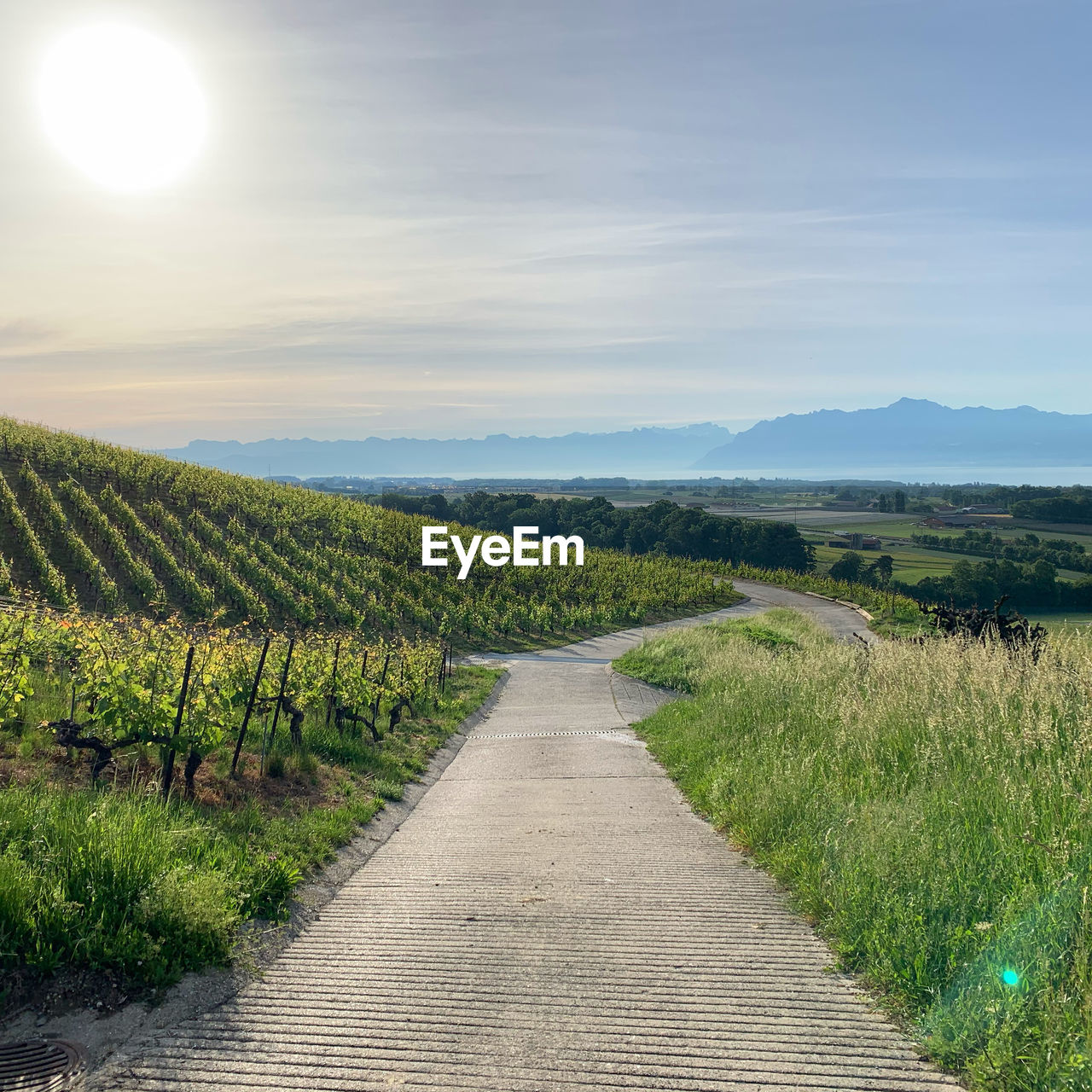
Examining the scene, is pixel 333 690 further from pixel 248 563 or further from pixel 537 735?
pixel 248 563

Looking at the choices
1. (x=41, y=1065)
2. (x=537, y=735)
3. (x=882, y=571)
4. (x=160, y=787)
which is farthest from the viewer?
(x=882, y=571)

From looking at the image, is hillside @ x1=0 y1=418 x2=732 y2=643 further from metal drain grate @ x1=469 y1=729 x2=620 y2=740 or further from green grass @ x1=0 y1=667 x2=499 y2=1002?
green grass @ x1=0 y1=667 x2=499 y2=1002

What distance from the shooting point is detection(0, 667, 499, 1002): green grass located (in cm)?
462

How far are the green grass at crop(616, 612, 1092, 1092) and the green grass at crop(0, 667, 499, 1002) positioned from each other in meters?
3.96

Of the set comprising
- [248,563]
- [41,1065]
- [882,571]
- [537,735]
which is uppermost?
[248,563]

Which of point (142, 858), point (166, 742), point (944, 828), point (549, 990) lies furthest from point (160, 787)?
point (944, 828)

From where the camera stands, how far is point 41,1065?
3.77 m

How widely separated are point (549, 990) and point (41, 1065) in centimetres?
249

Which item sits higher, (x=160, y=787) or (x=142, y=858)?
(x=142, y=858)

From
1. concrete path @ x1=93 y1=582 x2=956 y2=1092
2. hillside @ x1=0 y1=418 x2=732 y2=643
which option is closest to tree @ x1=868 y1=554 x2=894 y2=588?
hillside @ x1=0 y1=418 x2=732 y2=643

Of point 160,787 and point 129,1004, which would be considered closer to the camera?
point 129,1004

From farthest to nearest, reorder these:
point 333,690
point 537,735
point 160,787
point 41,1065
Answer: point 537,735
point 333,690
point 160,787
point 41,1065

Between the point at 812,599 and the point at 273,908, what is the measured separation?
44485 mm

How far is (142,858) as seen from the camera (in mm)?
5332
